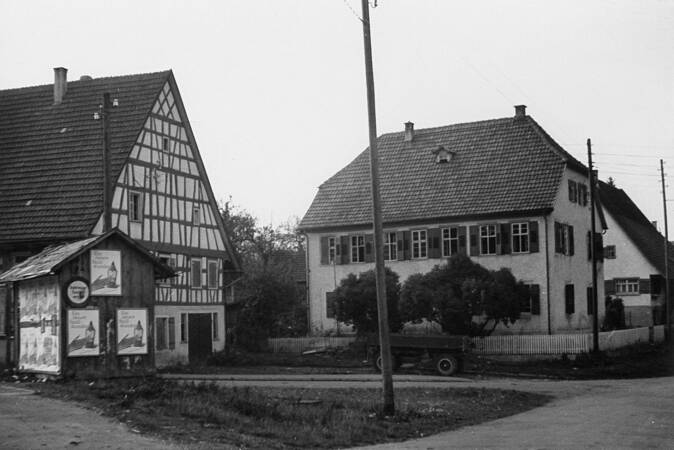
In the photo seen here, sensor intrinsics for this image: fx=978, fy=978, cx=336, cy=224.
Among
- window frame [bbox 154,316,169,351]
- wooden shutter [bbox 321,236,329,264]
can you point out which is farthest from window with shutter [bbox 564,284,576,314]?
window frame [bbox 154,316,169,351]

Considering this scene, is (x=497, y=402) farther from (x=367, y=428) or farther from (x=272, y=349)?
(x=272, y=349)

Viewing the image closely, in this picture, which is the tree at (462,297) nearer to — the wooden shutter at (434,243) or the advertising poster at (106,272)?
the wooden shutter at (434,243)

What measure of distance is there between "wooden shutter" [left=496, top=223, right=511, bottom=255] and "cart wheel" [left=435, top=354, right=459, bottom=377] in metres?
12.8

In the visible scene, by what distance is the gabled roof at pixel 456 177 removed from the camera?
46406 millimetres

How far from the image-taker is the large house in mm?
34062

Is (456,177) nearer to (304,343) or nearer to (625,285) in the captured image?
(304,343)

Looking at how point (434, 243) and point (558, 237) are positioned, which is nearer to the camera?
point (558, 237)

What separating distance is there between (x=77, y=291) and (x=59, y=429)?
32.8 feet

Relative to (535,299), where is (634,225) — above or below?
above

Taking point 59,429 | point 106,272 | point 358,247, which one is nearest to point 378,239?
point 59,429

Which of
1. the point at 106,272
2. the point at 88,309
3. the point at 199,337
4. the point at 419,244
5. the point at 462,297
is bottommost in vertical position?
the point at 199,337

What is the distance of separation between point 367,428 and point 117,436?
5076 millimetres

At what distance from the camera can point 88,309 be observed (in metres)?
25.0

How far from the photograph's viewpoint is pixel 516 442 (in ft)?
53.8
